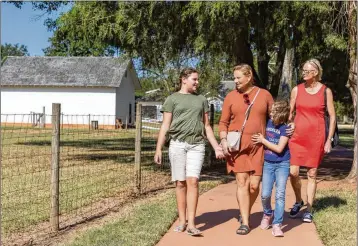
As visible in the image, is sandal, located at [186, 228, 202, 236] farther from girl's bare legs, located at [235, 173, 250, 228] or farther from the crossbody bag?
the crossbody bag

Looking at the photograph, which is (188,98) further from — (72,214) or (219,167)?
(219,167)

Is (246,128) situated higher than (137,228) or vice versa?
(246,128)

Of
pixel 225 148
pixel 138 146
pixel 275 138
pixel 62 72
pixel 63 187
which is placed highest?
pixel 62 72

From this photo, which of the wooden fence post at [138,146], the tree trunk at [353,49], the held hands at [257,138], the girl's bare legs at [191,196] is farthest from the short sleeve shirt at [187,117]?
the tree trunk at [353,49]

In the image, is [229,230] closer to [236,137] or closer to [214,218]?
[214,218]

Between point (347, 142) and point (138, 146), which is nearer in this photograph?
point (138, 146)

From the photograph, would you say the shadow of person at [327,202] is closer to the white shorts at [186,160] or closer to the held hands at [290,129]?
the held hands at [290,129]

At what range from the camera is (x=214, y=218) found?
741cm

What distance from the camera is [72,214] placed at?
8.23 m

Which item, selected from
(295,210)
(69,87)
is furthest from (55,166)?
(69,87)

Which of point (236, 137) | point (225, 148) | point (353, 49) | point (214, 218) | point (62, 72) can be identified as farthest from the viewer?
point (62, 72)

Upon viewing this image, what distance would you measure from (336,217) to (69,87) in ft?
130

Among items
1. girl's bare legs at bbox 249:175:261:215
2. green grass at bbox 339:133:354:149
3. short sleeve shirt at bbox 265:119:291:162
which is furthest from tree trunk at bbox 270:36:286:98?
green grass at bbox 339:133:354:149

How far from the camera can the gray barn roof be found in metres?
44.7
